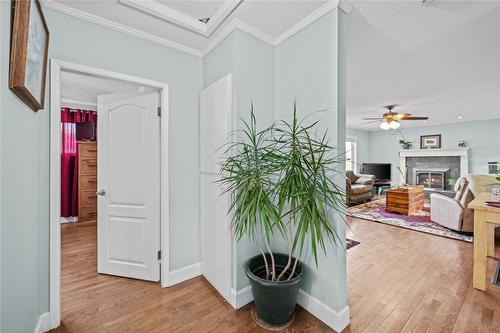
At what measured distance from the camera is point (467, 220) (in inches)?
135

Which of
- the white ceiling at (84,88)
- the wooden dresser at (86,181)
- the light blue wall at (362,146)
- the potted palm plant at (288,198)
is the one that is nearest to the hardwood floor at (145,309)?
the potted palm plant at (288,198)

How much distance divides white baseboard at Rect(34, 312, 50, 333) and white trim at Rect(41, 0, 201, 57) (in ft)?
7.24

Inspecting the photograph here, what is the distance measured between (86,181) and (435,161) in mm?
9578

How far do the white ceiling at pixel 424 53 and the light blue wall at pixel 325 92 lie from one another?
0.35 m

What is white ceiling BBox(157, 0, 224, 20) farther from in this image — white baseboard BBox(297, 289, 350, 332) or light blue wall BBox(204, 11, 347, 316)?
white baseboard BBox(297, 289, 350, 332)

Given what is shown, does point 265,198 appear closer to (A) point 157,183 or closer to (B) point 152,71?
(A) point 157,183

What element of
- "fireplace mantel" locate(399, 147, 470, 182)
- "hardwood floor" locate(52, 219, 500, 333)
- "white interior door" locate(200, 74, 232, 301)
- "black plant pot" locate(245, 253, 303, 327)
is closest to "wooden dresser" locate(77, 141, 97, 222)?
"hardwood floor" locate(52, 219, 500, 333)

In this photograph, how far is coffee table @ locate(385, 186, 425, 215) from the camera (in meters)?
4.72

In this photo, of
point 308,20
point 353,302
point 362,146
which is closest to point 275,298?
point 353,302

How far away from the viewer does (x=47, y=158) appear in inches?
64.8

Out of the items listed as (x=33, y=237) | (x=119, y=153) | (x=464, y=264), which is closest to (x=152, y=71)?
(x=119, y=153)

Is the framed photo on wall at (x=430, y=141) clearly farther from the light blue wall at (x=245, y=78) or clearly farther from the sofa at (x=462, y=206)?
the light blue wall at (x=245, y=78)

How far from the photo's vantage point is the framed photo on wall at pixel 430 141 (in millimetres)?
7125

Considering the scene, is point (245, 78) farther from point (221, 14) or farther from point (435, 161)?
point (435, 161)
